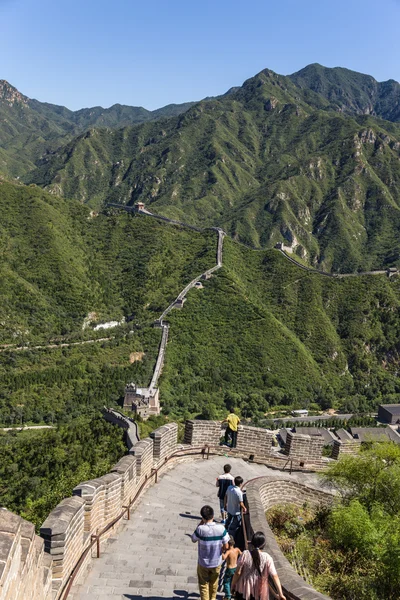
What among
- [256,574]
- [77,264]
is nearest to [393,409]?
[77,264]

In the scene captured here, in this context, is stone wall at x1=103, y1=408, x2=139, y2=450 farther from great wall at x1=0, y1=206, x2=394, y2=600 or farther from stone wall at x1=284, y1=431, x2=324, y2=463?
stone wall at x1=284, y1=431, x2=324, y2=463

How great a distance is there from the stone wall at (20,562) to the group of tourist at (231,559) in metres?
1.85

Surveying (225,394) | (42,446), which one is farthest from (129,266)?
(42,446)

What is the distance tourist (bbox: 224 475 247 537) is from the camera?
25.0 ft

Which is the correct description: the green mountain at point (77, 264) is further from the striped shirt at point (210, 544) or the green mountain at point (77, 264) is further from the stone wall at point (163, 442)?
the striped shirt at point (210, 544)

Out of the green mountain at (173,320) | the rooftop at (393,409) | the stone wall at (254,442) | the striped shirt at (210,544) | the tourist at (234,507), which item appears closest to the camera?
the striped shirt at (210,544)

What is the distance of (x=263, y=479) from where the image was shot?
9820 millimetres

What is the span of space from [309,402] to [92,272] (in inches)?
1741

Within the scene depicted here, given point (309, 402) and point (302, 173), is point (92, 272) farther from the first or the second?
point (302, 173)

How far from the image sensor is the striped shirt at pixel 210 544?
19.6 ft

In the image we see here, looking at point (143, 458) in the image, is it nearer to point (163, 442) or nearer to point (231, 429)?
point (163, 442)

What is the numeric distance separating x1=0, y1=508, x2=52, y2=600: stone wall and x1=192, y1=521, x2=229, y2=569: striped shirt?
180cm

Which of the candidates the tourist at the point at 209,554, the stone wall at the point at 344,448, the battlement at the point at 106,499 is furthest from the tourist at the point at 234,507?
the stone wall at the point at 344,448

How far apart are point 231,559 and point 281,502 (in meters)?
4.60
